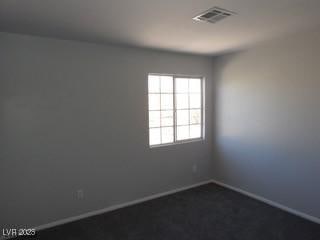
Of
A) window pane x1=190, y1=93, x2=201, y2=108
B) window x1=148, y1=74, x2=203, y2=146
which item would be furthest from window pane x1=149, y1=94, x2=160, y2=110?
window pane x1=190, y1=93, x2=201, y2=108

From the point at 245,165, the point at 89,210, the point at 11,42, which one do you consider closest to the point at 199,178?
the point at 245,165

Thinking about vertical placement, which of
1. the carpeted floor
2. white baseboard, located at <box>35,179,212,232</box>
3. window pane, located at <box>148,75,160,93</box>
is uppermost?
window pane, located at <box>148,75,160,93</box>

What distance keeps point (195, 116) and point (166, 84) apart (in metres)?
0.88

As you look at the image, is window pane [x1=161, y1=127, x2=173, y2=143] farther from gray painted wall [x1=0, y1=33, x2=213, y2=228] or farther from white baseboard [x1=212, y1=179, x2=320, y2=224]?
white baseboard [x1=212, y1=179, x2=320, y2=224]

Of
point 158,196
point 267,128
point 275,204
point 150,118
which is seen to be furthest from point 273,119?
point 158,196

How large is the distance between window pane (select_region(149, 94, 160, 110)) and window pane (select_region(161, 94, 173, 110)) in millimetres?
86

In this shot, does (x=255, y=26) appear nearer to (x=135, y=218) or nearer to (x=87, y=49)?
(x=87, y=49)

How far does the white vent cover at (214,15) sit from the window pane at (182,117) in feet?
6.67

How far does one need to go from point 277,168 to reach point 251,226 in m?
0.97

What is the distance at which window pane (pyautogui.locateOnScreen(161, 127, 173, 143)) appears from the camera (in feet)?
13.1

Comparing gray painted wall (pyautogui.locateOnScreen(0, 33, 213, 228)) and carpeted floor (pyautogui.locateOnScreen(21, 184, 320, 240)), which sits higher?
gray painted wall (pyautogui.locateOnScreen(0, 33, 213, 228))

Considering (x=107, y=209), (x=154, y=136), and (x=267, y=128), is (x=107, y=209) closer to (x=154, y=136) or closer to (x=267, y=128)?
(x=154, y=136)

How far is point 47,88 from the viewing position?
114 inches

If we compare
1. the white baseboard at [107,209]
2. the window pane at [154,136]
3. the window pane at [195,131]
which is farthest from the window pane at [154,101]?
the white baseboard at [107,209]
